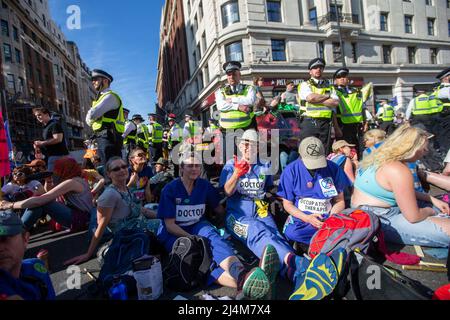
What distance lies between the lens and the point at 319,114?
4.20 m

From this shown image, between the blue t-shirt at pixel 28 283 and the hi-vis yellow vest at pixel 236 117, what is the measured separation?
3.14 m

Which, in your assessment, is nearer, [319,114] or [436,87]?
[319,114]

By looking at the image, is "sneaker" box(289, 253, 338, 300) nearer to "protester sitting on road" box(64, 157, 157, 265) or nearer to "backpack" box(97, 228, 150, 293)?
"backpack" box(97, 228, 150, 293)

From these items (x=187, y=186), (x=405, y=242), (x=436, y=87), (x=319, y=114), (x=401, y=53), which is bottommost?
(x=405, y=242)

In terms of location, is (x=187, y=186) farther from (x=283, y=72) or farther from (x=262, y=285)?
(x=283, y=72)

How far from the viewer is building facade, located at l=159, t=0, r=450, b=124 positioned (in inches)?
750

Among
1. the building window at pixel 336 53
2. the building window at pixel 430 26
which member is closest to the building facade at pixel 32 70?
the building window at pixel 336 53

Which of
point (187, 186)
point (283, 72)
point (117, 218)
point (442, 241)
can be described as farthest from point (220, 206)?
point (283, 72)

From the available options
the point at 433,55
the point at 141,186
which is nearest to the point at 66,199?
the point at 141,186

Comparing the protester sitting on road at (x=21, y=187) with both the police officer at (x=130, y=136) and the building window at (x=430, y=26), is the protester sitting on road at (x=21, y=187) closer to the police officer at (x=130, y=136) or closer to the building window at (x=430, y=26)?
the police officer at (x=130, y=136)

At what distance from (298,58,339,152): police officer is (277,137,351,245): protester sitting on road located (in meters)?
1.61

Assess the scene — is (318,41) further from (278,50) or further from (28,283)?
(28,283)

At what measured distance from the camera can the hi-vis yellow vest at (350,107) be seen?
15.1 feet
